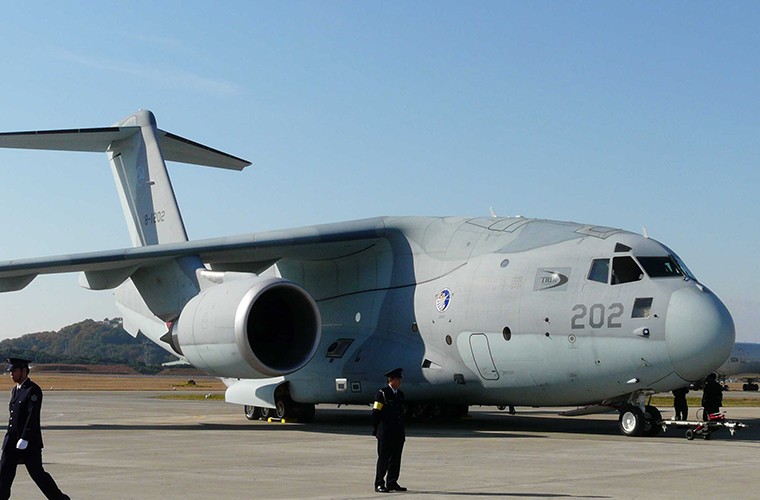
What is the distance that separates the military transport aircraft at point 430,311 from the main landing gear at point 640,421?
2 centimetres

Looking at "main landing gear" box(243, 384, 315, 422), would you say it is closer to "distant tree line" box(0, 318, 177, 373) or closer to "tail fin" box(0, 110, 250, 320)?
"tail fin" box(0, 110, 250, 320)

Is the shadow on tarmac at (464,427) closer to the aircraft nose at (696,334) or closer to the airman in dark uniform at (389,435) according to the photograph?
the aircraft nose at (696,334)

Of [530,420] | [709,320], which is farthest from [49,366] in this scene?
[709,320]

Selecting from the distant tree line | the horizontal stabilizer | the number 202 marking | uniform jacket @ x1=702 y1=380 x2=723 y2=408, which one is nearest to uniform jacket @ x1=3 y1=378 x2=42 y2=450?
the number 202 marking

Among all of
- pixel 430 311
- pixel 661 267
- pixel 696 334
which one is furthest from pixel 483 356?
pixel 696 334

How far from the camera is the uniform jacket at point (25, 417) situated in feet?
27.5

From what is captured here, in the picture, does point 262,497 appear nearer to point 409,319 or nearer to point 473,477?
point 473,477

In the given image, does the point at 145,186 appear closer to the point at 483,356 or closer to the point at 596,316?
the point at 483,356

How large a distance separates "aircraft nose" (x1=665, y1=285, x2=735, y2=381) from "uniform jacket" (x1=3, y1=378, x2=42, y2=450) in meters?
9.55

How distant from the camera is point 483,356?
17281 mm

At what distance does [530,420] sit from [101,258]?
891cm

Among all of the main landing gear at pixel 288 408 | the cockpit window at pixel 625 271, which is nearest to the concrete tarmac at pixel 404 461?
the main landing gear at pixel 288 408

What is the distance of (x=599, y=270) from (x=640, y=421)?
7.76 ft

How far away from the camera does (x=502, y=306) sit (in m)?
17.0
